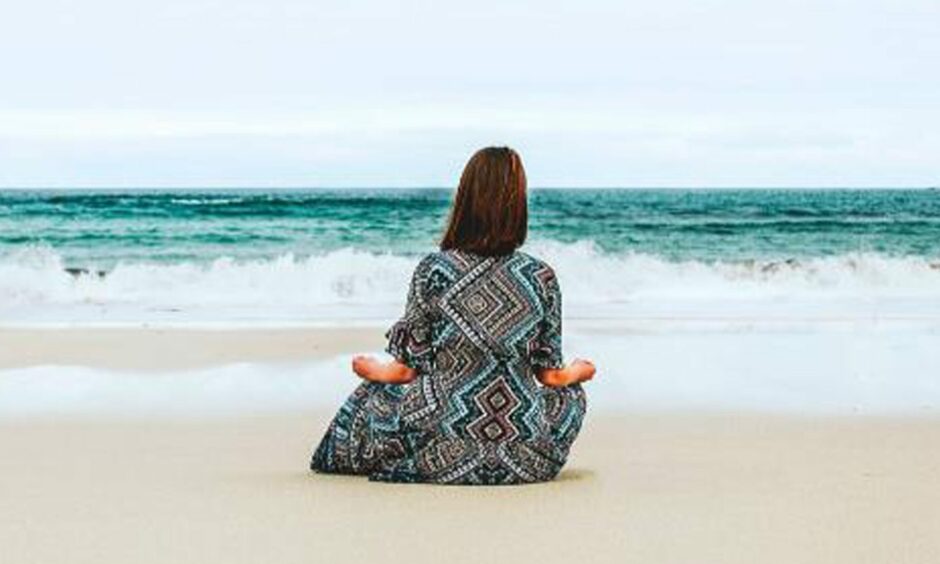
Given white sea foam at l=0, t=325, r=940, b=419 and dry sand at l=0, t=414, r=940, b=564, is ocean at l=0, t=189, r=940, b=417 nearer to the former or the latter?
white sea foam at l=0, t=325, r=940, b=419

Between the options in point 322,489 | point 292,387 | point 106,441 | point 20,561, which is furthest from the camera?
point 292,387

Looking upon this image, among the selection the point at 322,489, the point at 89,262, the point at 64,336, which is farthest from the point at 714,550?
the point at 89,262

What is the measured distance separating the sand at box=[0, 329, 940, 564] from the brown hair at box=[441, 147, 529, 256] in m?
0.77

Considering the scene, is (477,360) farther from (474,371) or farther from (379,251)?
(379,251)

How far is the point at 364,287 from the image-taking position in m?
18.4

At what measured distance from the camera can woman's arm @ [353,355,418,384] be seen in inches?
202

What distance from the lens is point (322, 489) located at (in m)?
5.14

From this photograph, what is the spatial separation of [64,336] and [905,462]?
23.1 feet

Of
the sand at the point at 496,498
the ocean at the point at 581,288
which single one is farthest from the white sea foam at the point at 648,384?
the sand at the point at 496,498

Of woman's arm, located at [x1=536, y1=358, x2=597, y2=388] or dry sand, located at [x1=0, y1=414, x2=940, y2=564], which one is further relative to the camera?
woman's arm, located at [x1=536, y1=358, x2=597, y2=388]

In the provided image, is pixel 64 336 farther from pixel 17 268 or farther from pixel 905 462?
pixel 17 268

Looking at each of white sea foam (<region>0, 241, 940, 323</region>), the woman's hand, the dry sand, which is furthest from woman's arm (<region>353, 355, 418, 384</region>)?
white sea foam (<region>0, 241, 940, 323</region>)

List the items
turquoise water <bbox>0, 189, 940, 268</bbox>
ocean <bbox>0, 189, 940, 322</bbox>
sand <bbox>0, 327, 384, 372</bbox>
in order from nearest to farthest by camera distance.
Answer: sand <bbox>0, 327, 384, 372</bbox>, ocean <bbox>0, 189, 940, 322</bbox>, turquoise water <bbox>0, 189, 940, 268</bbox>

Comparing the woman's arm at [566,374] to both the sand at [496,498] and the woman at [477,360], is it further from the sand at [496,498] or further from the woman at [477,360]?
the sand at [496,498]
